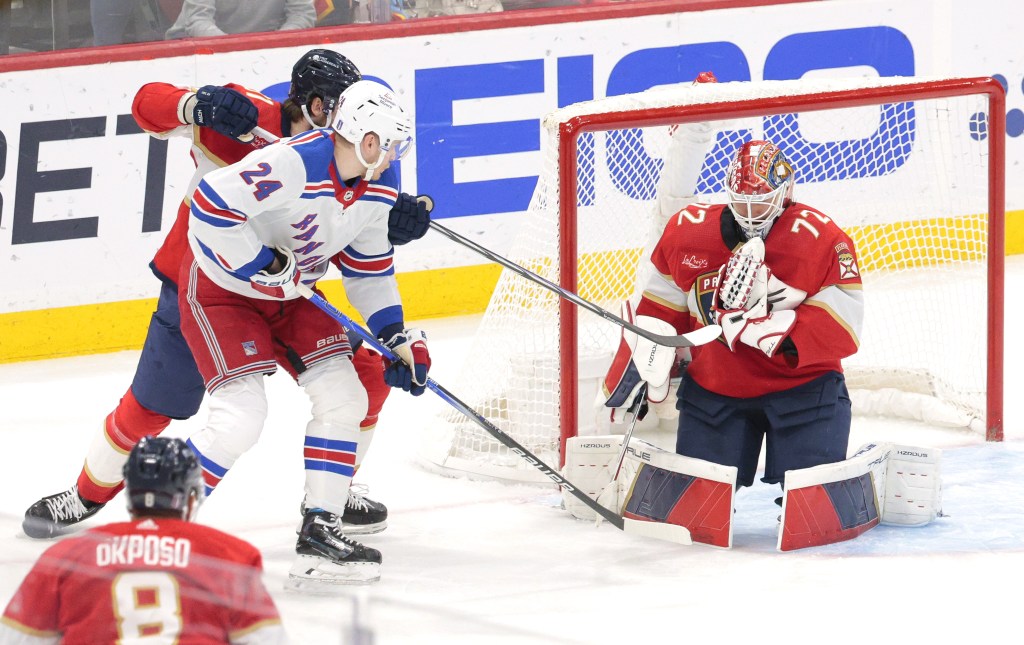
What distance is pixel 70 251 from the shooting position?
533cm

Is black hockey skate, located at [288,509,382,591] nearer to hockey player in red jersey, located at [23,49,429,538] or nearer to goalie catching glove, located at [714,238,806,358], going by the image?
hockey player in red jersey, located at [23,49,429,538]

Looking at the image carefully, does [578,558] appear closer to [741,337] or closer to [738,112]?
[741,337]

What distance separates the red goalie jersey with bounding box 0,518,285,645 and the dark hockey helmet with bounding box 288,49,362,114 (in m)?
1.54

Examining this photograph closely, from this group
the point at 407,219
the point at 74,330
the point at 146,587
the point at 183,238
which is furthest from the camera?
the point at 74,330

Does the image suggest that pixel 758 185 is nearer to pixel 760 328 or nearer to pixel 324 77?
pixel 760 328

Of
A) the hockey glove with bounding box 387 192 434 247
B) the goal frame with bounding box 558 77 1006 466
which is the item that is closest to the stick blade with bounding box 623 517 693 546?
the goal frame with bounding box 558 77 1006 466

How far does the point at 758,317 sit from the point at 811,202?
7.71 feet

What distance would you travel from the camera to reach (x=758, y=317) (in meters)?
3.52

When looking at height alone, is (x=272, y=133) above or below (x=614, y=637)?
above

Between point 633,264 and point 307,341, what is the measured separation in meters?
1.57

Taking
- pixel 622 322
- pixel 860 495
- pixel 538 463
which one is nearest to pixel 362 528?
pixel 538 463

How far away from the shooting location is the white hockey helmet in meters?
3.10

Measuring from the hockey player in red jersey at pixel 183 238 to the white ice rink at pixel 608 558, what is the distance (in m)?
0.24

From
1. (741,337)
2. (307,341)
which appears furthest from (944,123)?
(307,341)
